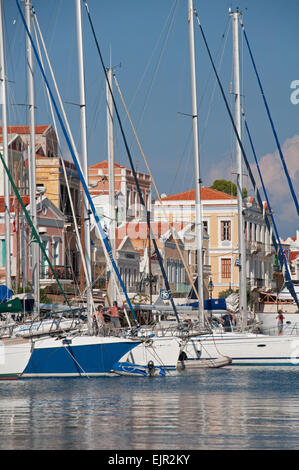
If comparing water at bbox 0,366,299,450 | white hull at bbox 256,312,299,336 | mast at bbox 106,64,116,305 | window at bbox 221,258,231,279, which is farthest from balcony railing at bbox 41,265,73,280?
window at bbox 221,258,231,279

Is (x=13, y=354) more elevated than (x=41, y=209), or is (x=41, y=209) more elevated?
(x=41, y=209)

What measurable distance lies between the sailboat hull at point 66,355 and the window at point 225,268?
66706 mm

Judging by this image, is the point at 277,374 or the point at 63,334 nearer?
the point at 63,334

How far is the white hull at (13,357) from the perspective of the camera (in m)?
33.5

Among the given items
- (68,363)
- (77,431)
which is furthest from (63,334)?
(77,431)

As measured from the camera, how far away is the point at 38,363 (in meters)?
33.8

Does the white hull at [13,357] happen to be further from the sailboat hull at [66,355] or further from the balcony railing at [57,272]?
the balcony railing at [57,272]

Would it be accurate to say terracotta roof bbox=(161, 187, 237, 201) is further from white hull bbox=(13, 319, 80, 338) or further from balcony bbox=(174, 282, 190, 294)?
white hull bbox=(13, 319, 80, 338)

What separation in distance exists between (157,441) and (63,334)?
50.6 ft

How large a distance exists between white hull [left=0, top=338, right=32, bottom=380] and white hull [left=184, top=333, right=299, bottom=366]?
30.6 ft

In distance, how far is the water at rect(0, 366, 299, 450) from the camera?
63.0 ft

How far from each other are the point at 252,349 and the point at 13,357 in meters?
11.9
